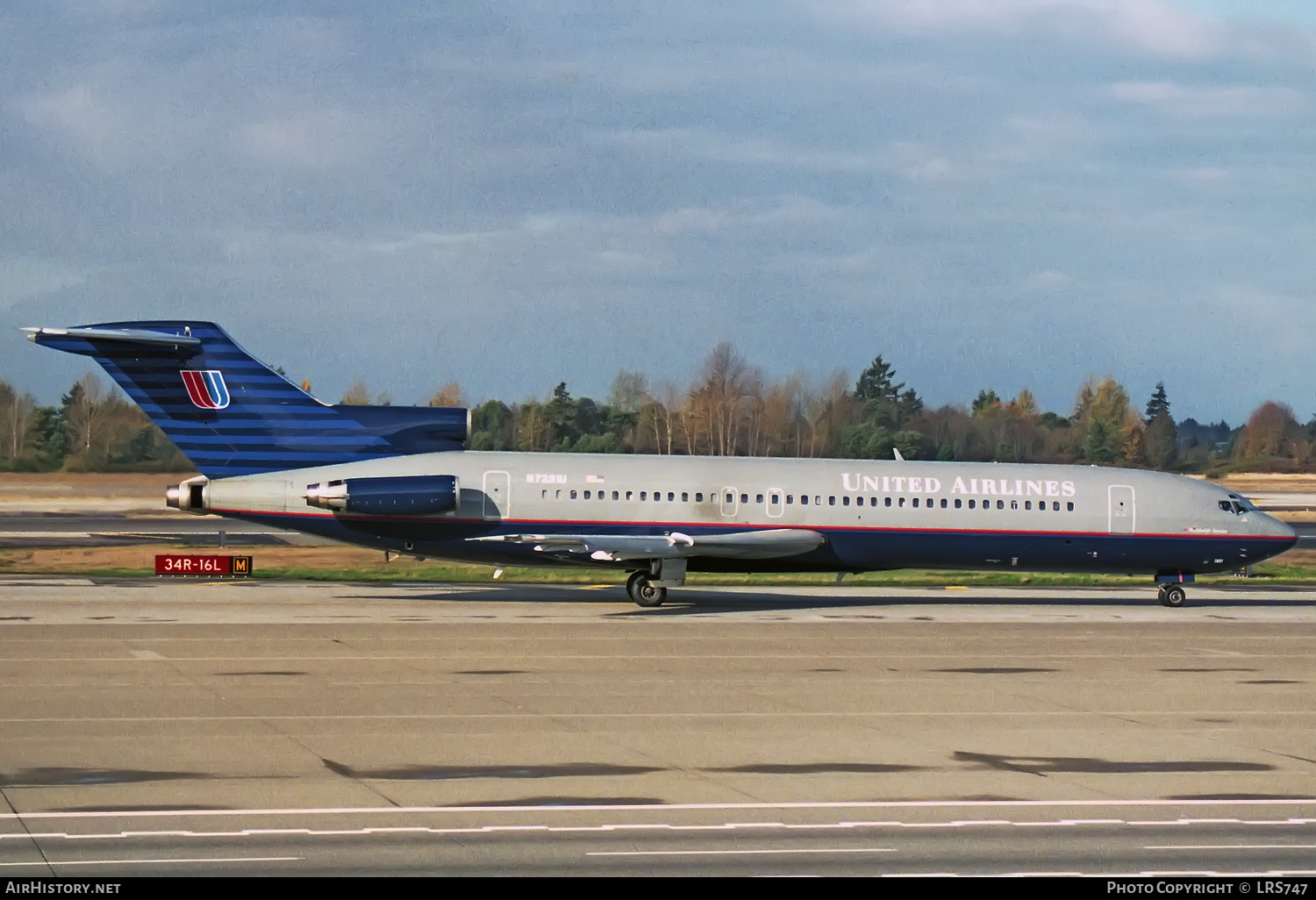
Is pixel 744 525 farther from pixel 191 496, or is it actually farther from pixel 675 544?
pixel 191 496

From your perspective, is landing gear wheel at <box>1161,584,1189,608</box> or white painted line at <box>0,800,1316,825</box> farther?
landing gear wheel at <box>1161,584,1189,608</box>

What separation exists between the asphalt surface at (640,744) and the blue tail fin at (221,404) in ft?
14.2

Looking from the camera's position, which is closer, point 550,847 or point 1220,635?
point 550,847

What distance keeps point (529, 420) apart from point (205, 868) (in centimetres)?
6450

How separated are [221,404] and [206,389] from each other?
477 millimetres

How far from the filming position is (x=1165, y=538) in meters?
35.2

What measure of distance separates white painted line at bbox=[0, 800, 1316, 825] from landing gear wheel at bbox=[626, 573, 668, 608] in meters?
20.0

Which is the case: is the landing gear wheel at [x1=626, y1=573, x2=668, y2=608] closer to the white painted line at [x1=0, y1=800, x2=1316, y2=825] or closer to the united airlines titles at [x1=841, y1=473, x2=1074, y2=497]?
the united airlines titles at [x1=841, y1=473, x2=1074, y2=497]

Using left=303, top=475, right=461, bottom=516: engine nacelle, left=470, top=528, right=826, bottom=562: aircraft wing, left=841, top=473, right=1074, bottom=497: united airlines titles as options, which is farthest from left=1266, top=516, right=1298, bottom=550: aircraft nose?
left=303, top=475, right=461, bottom=516: engine nacelle

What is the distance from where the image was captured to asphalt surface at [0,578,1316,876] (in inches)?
446

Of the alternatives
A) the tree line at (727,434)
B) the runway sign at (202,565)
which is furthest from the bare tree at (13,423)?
the runway sign at (202,565)

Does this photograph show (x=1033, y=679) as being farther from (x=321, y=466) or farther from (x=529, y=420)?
(x=529, y=420)

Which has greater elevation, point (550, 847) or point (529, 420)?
point (529, 420)
